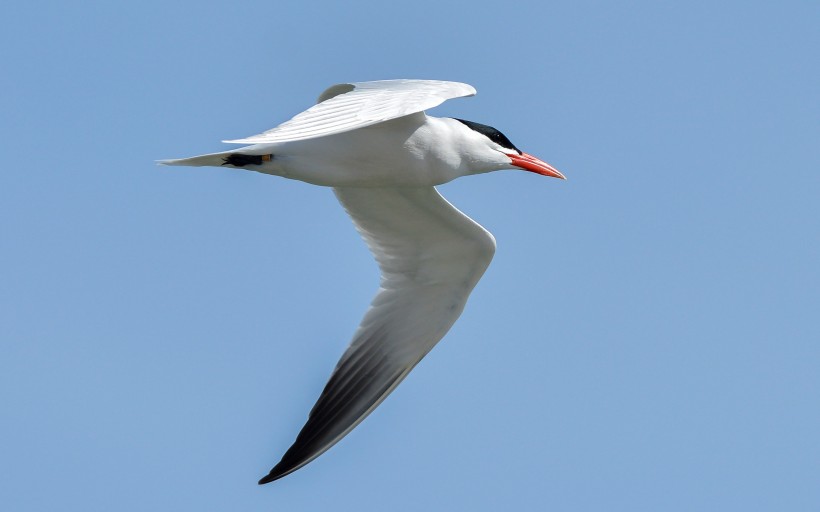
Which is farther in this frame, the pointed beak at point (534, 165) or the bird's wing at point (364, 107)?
the pointed beak at point (534, 165)

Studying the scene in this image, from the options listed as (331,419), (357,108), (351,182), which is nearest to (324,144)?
(351,182)

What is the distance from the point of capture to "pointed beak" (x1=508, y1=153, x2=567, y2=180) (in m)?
11.8

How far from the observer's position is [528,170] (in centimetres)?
1187

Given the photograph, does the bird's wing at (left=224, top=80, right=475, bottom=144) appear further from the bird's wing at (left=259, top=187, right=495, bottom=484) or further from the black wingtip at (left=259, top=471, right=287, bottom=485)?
the black wingtip at (left=259, top=471, right=287, bottom=485)

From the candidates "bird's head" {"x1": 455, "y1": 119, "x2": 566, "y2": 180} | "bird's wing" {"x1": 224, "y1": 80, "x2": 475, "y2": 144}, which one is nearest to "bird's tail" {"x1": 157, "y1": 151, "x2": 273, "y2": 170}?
"bird's wing" {"x1": 224, "y1": 80, "x2": 475, "y2": 144}

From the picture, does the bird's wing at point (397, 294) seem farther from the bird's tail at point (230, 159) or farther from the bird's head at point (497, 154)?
the bird's tail at point (230, 159)

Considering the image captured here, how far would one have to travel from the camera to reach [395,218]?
12711 millimetres

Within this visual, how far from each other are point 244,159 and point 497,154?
86.6 inches

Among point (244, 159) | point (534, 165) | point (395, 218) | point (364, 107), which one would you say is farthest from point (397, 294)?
point (364, 107)

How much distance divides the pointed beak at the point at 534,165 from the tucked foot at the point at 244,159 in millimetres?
2238

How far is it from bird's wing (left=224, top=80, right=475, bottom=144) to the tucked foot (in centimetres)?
69

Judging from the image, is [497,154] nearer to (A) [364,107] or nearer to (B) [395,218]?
(B) [395,218]

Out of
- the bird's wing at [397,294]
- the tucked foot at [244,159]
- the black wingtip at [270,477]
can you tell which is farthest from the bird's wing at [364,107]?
the black wingtip at [270,477]

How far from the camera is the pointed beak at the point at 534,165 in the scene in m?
11.8
